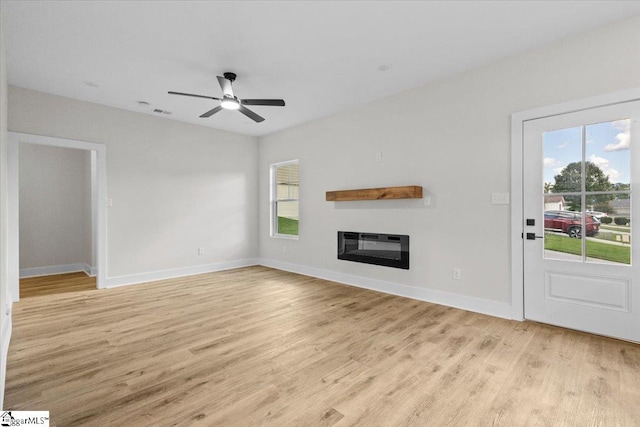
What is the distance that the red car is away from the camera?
2.75 meters

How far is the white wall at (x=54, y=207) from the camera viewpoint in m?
5.40

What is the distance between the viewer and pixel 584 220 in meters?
2.79

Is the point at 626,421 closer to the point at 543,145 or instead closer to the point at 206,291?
the point at 543,145

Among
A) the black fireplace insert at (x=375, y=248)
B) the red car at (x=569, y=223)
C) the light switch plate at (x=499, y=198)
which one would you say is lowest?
the black fireplace insert at (x=375, y=248)

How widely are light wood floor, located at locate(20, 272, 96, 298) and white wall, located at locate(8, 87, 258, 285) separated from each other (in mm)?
596

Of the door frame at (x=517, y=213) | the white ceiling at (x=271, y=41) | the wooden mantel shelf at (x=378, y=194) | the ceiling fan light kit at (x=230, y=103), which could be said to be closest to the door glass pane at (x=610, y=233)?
the door frame at (x=517, y=213)

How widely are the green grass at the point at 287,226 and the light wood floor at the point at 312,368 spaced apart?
2483 millimetres

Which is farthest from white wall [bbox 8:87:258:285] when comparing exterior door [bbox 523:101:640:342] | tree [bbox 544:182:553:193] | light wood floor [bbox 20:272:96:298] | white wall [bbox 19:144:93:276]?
tree [bbox 544:182:553:193]

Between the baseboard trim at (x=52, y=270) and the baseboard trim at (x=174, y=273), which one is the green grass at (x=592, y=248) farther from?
the baseboard trim at (x=52, y=270)

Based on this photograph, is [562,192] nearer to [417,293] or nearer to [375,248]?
[417,293]

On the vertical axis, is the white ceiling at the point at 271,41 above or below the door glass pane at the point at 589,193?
above

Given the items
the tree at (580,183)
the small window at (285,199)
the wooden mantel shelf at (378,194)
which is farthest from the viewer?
the small window at (285,199)

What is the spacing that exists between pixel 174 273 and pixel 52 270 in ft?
8.03

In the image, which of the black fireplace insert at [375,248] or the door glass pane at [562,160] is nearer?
the door glass pane at [562,160]
